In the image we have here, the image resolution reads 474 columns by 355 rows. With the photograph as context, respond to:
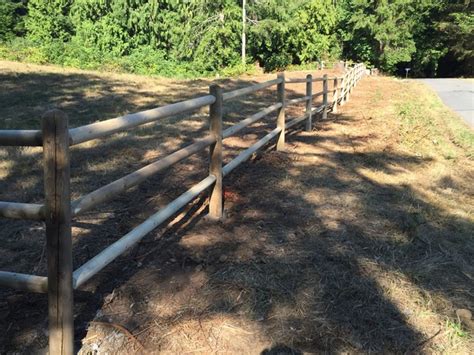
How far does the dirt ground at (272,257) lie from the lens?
9.40ft

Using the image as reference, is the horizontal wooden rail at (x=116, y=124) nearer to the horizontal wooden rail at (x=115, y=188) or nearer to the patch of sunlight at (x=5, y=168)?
the horizontal wooden rail at (x=115, y=188)

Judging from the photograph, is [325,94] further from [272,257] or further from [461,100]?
[461,100]

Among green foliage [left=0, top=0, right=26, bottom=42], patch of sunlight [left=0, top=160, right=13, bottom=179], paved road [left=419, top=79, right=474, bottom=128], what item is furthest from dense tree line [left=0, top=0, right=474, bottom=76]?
patch of sunlight [left=0, top=160, right=13, bottom=179]

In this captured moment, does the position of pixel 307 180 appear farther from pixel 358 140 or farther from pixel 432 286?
pixel 358 140

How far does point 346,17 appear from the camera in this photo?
53.9m

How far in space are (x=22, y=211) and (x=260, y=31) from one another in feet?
135

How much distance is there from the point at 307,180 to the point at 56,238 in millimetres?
3781

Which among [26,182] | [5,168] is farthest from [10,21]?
[26,182]

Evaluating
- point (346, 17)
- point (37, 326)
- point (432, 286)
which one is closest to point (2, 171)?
point (37, 326)

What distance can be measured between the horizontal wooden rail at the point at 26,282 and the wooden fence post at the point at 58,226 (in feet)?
0.13

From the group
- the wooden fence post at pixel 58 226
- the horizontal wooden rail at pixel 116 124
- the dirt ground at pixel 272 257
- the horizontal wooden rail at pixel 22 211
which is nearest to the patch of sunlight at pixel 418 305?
the dirt ground at pixel 272 257

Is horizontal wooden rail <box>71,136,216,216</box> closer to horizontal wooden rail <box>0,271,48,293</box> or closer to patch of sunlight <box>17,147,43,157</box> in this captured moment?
horizontal wooden rail <box>0,271,48,293</box>

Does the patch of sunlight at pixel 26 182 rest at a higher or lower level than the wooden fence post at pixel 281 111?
lower

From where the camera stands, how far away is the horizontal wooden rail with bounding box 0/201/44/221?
228 centimetres
